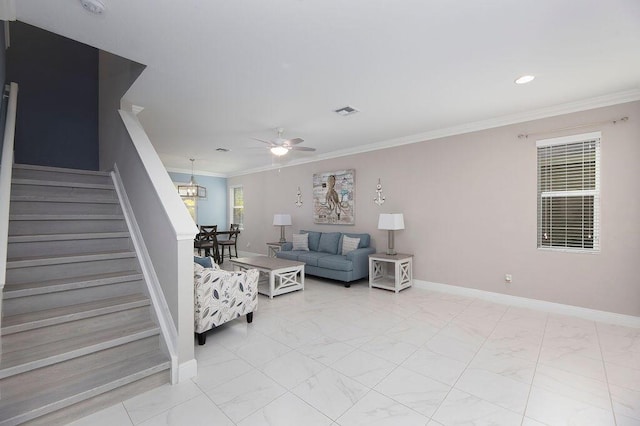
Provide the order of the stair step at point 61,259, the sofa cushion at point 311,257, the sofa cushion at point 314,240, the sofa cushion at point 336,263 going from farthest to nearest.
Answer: the sofa cushion at point 314,240
the sofa cushion at point 311,257
the sofa cushion at point 336,263
the stair step at point 61,259

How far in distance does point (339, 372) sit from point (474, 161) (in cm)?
357

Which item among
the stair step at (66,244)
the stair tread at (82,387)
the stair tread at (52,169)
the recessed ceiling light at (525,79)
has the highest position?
the recessed ceiling light at (525,79)

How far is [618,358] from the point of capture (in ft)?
8.33

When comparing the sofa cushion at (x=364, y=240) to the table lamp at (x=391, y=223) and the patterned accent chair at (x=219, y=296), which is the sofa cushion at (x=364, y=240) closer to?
the table lamp at (x=391, y=223)

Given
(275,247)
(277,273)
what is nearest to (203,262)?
(277,273)

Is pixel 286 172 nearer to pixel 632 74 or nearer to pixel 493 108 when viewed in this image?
pixel 493 108

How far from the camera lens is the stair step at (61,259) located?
2316 mm

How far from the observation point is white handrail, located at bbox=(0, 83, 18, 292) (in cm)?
152

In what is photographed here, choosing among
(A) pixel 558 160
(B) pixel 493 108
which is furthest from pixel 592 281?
(B) pixel 493 108

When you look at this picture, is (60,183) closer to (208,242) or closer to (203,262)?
(203,262)

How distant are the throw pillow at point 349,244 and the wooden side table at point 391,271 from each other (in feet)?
1.49

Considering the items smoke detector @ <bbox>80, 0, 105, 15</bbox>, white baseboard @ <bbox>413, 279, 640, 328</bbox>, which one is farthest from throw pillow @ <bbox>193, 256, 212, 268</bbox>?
white baseboard @ <bbox>413, 279, 640, 328</bbox>

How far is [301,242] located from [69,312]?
14.3ft

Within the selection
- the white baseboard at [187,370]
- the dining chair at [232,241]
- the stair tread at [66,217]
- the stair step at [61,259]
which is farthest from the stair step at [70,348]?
the dining chair at [232,241]
